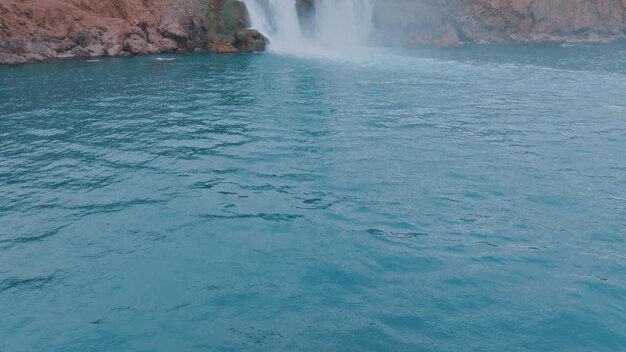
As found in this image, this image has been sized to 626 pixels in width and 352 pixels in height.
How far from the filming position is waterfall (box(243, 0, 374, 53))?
1905 inches

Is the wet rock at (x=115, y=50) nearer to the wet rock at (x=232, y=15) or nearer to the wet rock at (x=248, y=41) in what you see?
the wet rock at (x=232, y=15)

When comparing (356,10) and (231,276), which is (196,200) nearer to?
(231,276)

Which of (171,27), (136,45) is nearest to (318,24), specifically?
(171,27)

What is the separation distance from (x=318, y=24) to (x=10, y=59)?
30.0 metres

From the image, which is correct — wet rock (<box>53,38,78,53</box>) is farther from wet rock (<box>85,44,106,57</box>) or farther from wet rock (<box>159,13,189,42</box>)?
wet rock (<box>159,13,189,42</box>)

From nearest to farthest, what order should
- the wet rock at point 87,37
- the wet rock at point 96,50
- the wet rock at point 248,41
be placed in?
1. the wet rock at point 87,37
2. the wet rock at point 96,50
3. the wet rock at point 248,41

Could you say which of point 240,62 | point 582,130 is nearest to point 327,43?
point 240,62

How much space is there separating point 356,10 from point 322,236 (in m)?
49.7

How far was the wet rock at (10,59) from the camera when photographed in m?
33.1

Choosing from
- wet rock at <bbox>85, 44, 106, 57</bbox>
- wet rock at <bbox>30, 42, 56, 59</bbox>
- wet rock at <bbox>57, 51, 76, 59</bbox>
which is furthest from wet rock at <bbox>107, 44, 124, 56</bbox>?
wet rock at <bbox>30, 42, 56, 59</bbox>

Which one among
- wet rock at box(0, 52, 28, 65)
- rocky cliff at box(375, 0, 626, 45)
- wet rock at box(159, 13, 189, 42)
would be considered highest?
rocky cliff at box(375, 0, 626, 45)

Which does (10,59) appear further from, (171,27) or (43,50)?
(171,27)

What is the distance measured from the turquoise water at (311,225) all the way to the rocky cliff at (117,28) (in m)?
14.1

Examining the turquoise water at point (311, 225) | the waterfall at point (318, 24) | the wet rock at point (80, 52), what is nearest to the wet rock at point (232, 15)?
the waterfall at point (318, 24)
